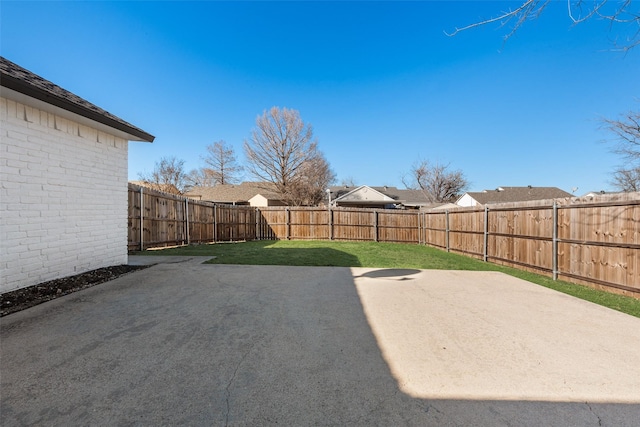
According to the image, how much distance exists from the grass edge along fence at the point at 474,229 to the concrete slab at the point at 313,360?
170 centimetres

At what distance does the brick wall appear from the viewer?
4.12 m

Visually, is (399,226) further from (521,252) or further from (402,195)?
(402,195)

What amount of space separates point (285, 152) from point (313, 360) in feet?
85.8

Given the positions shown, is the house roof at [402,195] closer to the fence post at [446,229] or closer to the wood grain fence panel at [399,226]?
the wood grain fence panel at [399,226]

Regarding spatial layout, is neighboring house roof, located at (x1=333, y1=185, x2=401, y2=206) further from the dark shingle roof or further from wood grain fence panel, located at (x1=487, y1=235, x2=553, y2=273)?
wood grain fence panel, located at (x1=487, y1=235, x2=553, y2=273)

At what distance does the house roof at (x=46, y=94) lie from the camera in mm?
3766

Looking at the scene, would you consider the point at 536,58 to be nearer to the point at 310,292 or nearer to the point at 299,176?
the point at 310,292

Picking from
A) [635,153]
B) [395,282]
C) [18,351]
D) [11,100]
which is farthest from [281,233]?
[635,153]

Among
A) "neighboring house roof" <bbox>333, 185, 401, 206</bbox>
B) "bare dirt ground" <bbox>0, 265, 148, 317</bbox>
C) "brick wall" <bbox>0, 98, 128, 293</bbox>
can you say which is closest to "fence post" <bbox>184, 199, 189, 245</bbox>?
"brick wall" <bbox>0, 98, 128, 293</bbox>

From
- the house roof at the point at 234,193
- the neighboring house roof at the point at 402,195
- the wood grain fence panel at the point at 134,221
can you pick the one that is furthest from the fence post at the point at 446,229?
the neighboring house roof at the point at 402,195

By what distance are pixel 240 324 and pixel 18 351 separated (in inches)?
79.3

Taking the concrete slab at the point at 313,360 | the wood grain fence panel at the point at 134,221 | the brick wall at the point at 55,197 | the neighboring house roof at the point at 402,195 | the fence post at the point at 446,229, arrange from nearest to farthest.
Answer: the concrete slab at the point at 313,360 → the brick wall at the point at 55,197 → the wood grain fence panel at the point at 134,221 → the fence post at the point at 446,229 → the neighboring house roof at the point at 402,195

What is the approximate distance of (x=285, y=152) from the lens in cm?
2739

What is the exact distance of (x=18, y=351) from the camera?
2.57m
